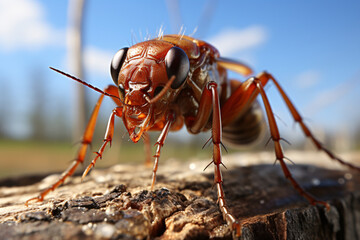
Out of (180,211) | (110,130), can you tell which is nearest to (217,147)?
(180,211)

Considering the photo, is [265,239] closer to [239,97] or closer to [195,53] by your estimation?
[239,97]

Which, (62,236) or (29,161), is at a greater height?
(29,161)

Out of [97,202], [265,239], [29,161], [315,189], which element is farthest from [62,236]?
[29,161]

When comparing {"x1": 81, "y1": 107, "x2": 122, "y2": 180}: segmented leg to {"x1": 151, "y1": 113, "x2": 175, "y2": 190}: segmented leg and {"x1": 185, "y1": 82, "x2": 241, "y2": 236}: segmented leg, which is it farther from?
{"x1": 185, "y1": 82, "x2": 241, "y2": 236}: segmented leg

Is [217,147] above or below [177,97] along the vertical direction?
below

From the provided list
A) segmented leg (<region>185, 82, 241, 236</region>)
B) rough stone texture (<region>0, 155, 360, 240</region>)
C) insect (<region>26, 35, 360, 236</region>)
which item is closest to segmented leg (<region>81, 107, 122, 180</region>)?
insect (<region>26, 35, 360, 236</region>)

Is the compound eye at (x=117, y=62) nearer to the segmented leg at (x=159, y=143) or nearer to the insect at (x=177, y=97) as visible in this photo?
the insect at (x=177, y=97)

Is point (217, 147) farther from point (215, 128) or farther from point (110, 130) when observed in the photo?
point (110, 130)
